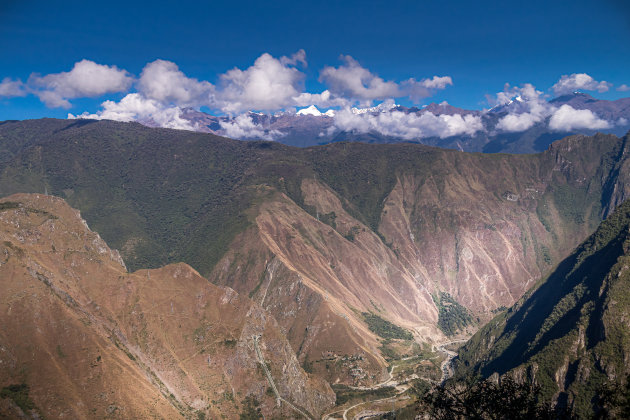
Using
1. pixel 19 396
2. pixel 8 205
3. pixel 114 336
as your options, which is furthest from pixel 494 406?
pixel 8 205

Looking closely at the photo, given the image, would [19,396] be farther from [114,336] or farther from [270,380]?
[270,380]

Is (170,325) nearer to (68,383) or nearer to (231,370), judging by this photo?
(231,370)

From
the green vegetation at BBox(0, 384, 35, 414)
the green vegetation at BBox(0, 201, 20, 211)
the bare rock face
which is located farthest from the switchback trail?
the green vegetation at BBox(0, 201, 20, 211)

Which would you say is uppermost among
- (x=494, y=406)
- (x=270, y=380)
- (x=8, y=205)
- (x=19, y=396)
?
(x=8, y=205)

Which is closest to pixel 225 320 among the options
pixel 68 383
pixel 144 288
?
pixel 144 288

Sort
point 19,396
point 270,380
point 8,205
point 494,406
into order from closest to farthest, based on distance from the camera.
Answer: point 494,406, point 19,396, point 270,380, point 8,205

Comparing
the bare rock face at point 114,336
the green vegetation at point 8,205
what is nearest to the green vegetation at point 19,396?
the bare rock face at point 114,336

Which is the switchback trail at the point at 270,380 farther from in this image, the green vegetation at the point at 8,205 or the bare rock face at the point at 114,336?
the green vegetation at the point at 8,205
